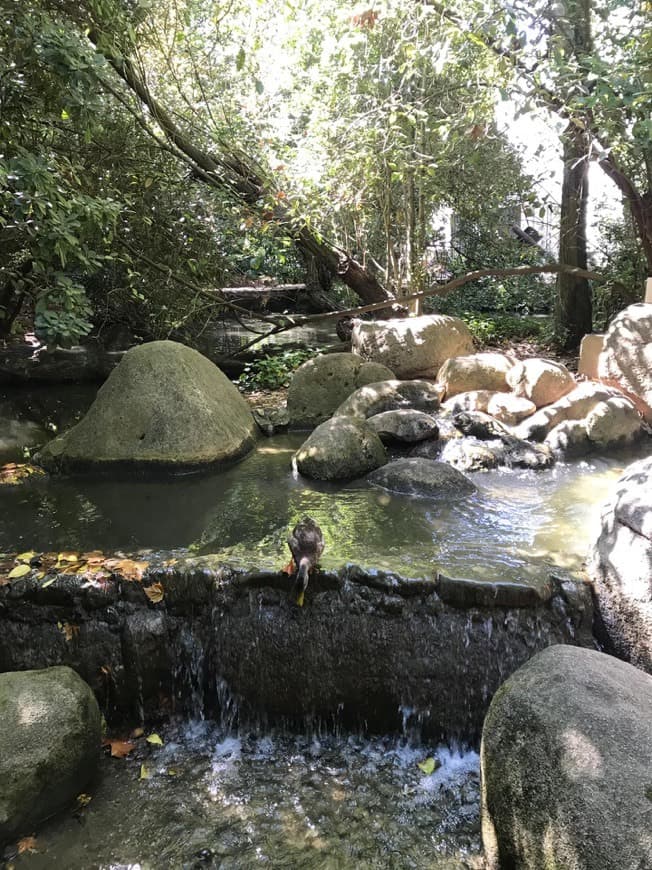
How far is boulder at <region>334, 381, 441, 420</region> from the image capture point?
6.88 metres

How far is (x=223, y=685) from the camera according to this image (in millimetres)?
3631

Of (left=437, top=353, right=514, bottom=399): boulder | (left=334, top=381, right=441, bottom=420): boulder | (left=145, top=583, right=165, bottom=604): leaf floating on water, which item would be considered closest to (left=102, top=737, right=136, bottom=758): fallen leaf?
(left=145, top=583, right=165, bottom=604): leaf floating on water

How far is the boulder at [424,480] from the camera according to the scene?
17.1ft

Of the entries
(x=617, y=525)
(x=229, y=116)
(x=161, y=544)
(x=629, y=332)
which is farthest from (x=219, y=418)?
(x=229, y=116)

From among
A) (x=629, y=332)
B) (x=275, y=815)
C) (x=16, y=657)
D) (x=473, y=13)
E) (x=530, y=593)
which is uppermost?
(x=473, y=13)

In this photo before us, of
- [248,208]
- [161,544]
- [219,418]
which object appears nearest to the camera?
[161,544]

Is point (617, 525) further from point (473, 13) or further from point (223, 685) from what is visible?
point (473, 13)

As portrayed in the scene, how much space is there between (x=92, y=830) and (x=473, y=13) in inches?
270

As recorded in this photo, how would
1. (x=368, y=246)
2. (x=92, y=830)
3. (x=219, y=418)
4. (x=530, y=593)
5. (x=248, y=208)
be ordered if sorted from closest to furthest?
1. (x=92, y=830)
2. (x=530, y=593)
3. (x=219, y=418)
4. (x=248, y=208)
5. (x=368, y=246)

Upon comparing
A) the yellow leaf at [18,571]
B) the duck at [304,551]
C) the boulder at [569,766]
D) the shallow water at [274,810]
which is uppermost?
the duck at [304,551]

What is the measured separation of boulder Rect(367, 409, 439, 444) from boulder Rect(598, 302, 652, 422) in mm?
2209

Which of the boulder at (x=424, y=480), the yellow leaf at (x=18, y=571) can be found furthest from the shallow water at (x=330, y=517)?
the yellow leaf at (x=18, y=571)

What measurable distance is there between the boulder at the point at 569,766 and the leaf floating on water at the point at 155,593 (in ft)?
6.66

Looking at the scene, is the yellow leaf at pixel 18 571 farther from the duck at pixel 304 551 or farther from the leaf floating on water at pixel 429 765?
the leaf floating on water at pixel 429 765
